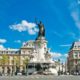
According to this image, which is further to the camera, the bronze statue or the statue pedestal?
the bronze statue

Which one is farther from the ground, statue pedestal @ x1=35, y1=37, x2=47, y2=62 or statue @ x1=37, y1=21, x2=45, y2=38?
statue @ x1=37, y1=21, x2=45, y2=38

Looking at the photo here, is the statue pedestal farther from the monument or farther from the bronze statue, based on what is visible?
the bronze statue

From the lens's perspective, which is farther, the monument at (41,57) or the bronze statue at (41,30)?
the bronze statue at (41,30)

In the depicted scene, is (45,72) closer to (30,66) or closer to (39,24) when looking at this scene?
(30,66)

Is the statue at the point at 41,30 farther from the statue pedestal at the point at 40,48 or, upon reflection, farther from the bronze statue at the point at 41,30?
the statue pedestal at the point at 40,48

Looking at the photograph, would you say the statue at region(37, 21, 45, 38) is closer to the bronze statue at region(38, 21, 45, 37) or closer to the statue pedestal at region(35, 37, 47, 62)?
the bronze statue at region(38, 21, 45, 37)

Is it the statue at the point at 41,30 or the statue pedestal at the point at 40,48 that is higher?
the statue at the point at 41,30

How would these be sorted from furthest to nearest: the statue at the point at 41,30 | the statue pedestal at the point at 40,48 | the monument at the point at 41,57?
the statue at the point at 41,30, the statue pedestal at the point at 40,48, the monument at the point at 41,57

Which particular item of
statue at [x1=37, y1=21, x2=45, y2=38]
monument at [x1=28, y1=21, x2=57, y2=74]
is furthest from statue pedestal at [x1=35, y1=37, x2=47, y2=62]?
statue at [x1=37, y1=21, x2=45, y2=38]

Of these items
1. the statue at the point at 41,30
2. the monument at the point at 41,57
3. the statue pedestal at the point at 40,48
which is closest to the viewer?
the monument at the point at 41,57

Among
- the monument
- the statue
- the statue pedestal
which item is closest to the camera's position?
the monument

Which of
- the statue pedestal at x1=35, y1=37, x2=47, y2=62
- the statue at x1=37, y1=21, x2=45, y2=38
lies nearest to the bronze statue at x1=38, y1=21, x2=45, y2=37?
the statue at x1=37, y1=21, x2=45, y2=38

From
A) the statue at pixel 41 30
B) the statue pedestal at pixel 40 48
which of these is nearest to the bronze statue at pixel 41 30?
the statue at pixel 41 30

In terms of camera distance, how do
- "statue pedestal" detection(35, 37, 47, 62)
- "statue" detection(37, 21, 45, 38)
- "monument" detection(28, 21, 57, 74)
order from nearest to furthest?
"monument" detection(28, 21, 57, 74) → "statue pedestal" detection(35, 37, 47, 62) → "statue" detection(37, 21, 45, 38)
